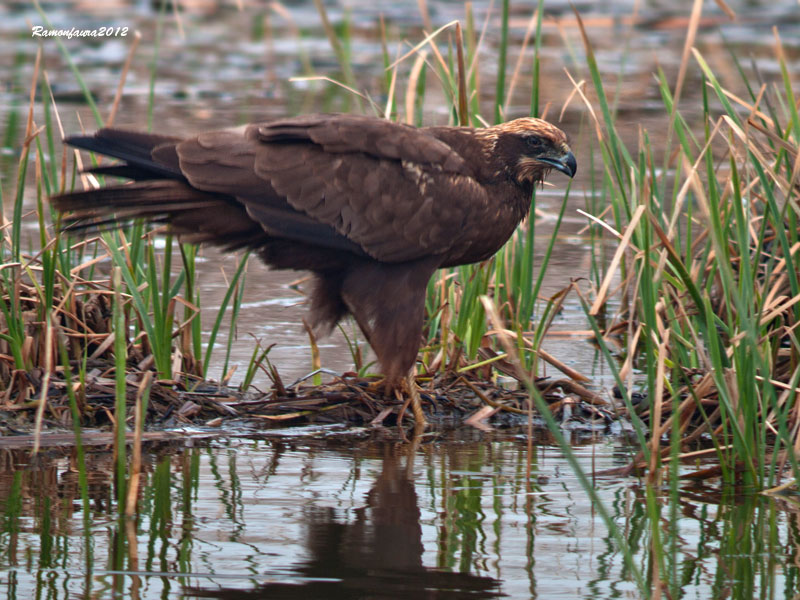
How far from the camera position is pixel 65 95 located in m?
10.6

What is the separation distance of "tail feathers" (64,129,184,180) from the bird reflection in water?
134 centimetres

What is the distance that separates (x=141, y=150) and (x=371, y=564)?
180 centimetres

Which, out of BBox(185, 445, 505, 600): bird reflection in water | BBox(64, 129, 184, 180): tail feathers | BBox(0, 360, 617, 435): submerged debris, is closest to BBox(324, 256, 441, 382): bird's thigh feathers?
BBox(0, 360, 617, 435): submerged debris

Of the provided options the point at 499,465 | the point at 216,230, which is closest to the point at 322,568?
the point at 499,465

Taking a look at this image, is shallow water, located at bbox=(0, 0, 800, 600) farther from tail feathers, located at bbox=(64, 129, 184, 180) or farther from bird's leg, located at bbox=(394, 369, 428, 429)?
tail feathers, located at bbox=(64, 129, 184, 180)

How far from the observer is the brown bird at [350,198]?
13.6 feet

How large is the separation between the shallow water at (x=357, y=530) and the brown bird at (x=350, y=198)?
727mm

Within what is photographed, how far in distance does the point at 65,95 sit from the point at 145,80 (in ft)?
4.78

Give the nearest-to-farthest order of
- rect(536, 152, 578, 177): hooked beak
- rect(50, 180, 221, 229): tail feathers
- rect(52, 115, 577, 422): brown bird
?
rect(50, 180, 221, 229): tail feathers < rect(52, 115, 577, 422): brown bird < rect(536, 152, 578, 177): hooked beak

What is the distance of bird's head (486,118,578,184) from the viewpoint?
4.51m

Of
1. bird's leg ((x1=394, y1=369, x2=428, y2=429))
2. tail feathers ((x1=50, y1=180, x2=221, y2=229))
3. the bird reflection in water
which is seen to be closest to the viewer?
the bird reflection in water

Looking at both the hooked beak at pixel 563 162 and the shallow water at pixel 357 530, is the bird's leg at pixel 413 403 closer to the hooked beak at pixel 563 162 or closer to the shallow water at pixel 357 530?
the shallow water at pixel 357 530

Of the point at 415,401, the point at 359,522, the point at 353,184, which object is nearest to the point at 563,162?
the point at 353,184

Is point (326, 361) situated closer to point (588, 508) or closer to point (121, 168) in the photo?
point (121, 168)
